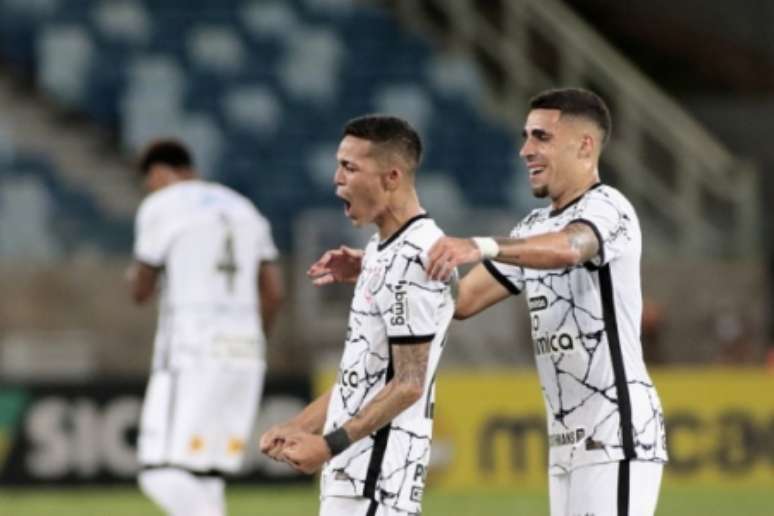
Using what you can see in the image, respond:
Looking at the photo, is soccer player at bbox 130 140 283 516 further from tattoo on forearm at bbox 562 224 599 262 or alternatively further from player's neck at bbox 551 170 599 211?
tattoo on forearm at bbox 562 224 599 262

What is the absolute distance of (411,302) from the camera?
21.4ft

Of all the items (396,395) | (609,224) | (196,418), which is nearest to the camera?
(396,395)

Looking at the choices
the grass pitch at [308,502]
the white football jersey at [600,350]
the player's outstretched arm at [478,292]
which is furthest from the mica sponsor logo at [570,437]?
the grass pitch at [308,502]

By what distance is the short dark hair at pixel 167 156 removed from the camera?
10852mm

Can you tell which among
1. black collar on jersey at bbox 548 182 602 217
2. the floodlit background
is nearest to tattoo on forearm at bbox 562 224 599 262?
black collar on jersey at bbox 548 182 602 217

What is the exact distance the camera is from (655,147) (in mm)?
22734

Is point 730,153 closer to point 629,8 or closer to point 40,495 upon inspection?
point 629,8

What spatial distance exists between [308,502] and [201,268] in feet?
20.1

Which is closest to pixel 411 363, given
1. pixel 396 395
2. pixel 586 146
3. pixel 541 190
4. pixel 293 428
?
pixel 396 395

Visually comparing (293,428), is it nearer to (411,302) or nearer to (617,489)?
(411,302)

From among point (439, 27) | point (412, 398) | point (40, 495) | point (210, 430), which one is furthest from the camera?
point (439, 27)

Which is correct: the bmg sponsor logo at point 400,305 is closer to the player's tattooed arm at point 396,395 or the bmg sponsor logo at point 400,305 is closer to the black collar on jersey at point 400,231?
the player's tattooed arm at point 396,395

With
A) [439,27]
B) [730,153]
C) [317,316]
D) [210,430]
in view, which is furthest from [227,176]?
[210,430]

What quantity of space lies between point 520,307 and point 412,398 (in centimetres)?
1301
